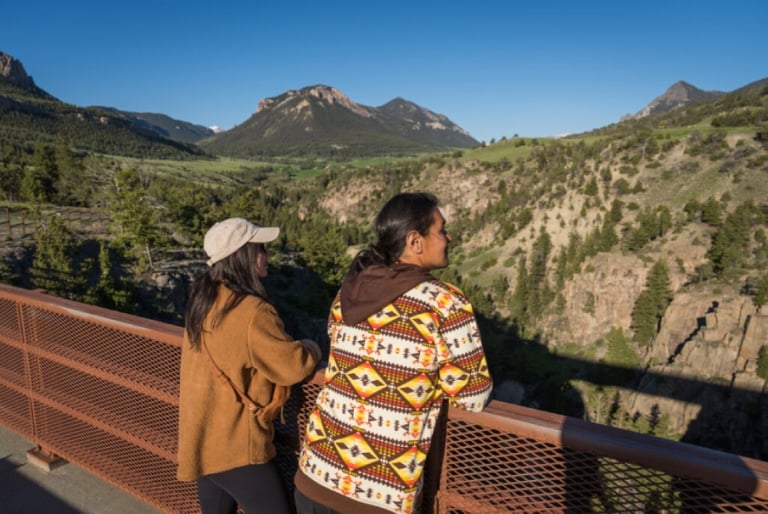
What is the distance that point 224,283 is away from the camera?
2.11 meters

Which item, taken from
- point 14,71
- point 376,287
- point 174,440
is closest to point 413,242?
point 376,287

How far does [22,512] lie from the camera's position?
139 inches

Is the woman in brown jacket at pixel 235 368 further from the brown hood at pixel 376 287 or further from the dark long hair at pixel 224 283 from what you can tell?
the brown hood at pixel 376 287

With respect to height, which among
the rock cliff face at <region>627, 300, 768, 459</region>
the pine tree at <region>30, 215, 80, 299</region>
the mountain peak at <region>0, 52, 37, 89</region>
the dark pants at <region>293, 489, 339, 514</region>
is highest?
the mountain peak at <region>0, 52, 37, 89</region>

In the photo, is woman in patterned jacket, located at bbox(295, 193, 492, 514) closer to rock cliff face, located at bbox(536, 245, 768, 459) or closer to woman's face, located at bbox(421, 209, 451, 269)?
woman's face, located at bbox(421, 209, 451, 269)

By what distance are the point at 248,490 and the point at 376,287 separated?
4.23 ft

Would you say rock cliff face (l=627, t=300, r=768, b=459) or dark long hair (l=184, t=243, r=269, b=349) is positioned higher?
dark long hair (l=184, t=243, r=269, b=349)

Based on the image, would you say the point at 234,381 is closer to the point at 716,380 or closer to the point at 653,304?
the point at 716,380

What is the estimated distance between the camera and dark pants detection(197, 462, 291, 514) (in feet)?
7.20

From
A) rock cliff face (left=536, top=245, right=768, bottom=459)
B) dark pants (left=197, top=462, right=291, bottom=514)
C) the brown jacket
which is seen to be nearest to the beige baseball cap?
the brown jacket

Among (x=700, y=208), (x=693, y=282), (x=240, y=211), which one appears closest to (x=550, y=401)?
(x=693, y=282)

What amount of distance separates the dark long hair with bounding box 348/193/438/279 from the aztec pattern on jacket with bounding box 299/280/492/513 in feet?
0.81

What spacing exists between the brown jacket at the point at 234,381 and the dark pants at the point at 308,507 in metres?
0.33

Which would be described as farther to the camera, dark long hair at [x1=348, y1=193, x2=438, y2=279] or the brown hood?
dark long hair at [x1=348, y1=193, x2=438, y2=279]
